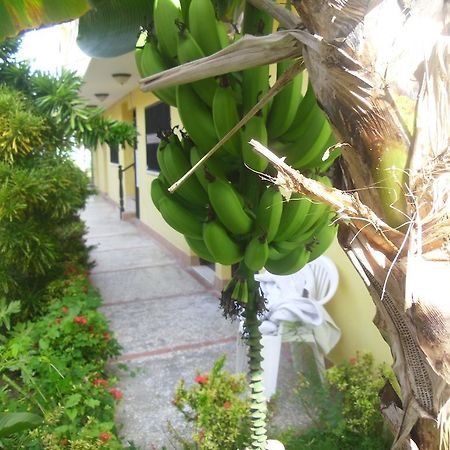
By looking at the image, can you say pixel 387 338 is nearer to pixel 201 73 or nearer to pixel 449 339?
pixel 449 339

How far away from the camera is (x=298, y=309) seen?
3.16 metres

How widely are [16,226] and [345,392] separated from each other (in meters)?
3.04

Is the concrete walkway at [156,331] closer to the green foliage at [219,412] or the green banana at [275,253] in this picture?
the green foliage at [219,412]

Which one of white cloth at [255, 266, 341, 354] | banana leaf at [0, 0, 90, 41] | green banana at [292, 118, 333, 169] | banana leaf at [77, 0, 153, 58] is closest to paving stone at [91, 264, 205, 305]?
white cloth at [255, 266, 341, 354]

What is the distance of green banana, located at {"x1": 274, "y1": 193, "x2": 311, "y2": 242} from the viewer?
4.23 feet

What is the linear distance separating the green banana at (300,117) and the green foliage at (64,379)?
1.54 meters

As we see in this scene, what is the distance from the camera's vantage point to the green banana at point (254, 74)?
3.85 feet

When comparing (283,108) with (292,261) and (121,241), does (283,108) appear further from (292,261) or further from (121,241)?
(121,241)

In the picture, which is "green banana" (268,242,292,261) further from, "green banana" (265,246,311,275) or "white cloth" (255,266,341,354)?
"white cloth" (255,266,341,354)

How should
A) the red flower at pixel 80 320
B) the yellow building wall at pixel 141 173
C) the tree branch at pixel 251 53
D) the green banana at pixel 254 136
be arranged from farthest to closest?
the yellow building wall at pixel 141 173, the red flower at pixel 80 320, the green banana at pixel 254 136, the tree branch at pixel 251 53

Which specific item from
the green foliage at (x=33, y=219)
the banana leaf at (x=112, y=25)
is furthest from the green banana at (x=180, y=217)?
the green foliage at (x=33, y=219)

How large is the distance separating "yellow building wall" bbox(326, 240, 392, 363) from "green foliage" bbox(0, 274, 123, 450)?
1.88 metres

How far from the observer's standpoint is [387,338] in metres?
0.84

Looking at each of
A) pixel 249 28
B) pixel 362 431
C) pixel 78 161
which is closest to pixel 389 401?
pixel 249 28
